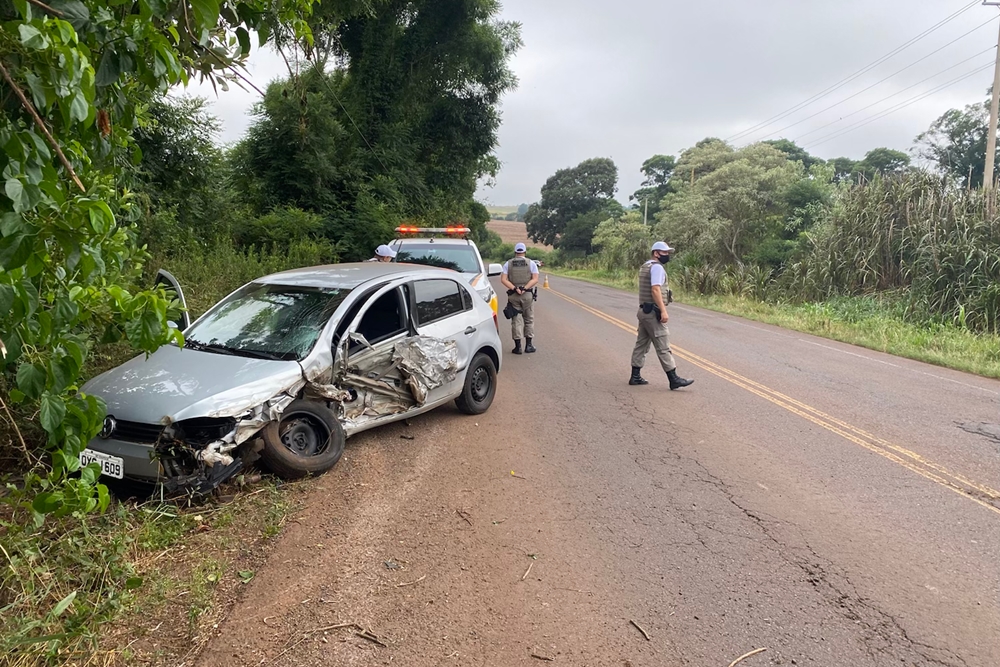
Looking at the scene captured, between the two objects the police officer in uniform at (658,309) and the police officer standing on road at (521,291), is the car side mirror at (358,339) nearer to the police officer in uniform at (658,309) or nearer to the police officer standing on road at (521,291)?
the police officer in uniform at (658,309)

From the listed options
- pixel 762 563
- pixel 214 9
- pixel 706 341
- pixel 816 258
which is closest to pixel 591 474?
pixel 762 563

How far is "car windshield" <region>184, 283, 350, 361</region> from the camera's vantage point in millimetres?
5227

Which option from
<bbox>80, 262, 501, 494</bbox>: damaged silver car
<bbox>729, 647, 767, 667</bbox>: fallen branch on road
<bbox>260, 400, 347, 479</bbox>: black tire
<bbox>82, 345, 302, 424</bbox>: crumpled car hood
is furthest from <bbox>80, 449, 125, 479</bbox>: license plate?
<bbox>729, 647, 767, 667</bbox>: fallen branch on road

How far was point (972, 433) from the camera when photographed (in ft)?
22.2

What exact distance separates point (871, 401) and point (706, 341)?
5298 mm

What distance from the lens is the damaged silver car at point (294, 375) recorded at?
14.0 feet

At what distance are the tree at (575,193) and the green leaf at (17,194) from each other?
7396cm

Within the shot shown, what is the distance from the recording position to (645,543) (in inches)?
163

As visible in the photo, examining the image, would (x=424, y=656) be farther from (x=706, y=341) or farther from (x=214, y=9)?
(x=706, y=341)

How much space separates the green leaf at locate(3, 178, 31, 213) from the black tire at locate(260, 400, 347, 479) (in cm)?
296

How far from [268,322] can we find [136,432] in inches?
61.8

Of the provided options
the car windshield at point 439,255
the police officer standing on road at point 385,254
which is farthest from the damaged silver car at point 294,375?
the car windshield at point 439,255

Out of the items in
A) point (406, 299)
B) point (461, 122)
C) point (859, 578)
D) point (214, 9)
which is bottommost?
point (859, 578)

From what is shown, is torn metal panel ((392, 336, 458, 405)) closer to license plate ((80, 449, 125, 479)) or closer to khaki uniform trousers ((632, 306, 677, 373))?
license plate ((80, 449, 125, 479))
